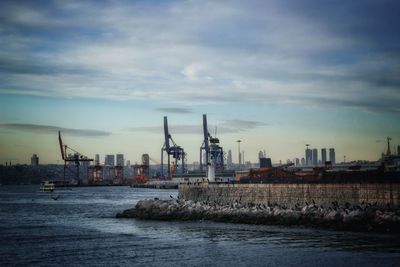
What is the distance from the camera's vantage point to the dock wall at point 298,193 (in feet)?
118

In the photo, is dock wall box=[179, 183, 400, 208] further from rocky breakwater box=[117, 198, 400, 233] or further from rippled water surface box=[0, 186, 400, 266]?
rippled water surface box=[0, 186, 400, 266]

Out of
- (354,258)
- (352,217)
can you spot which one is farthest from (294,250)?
(352,217)

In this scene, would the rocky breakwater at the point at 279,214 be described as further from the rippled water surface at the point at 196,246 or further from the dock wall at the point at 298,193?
the rippled water surface at the point at 196,246

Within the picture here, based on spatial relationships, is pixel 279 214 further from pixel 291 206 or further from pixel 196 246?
pixel 196 246

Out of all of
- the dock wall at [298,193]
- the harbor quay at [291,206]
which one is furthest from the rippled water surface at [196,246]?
the dock wall at [298,193]

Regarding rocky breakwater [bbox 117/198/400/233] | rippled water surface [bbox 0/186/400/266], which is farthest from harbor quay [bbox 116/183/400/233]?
rippled water surface [bbox 0/186/400/266]

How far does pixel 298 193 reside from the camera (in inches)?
1626

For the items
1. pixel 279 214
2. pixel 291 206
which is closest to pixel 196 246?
pixel 279 214

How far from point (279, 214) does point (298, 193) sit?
3727mm

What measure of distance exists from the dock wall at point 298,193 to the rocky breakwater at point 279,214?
823 millimetres

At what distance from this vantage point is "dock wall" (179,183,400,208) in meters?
36.0

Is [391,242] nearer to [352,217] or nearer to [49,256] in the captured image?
[352,217]

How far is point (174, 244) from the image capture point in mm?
29453

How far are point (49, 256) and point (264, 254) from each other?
10814 mm
